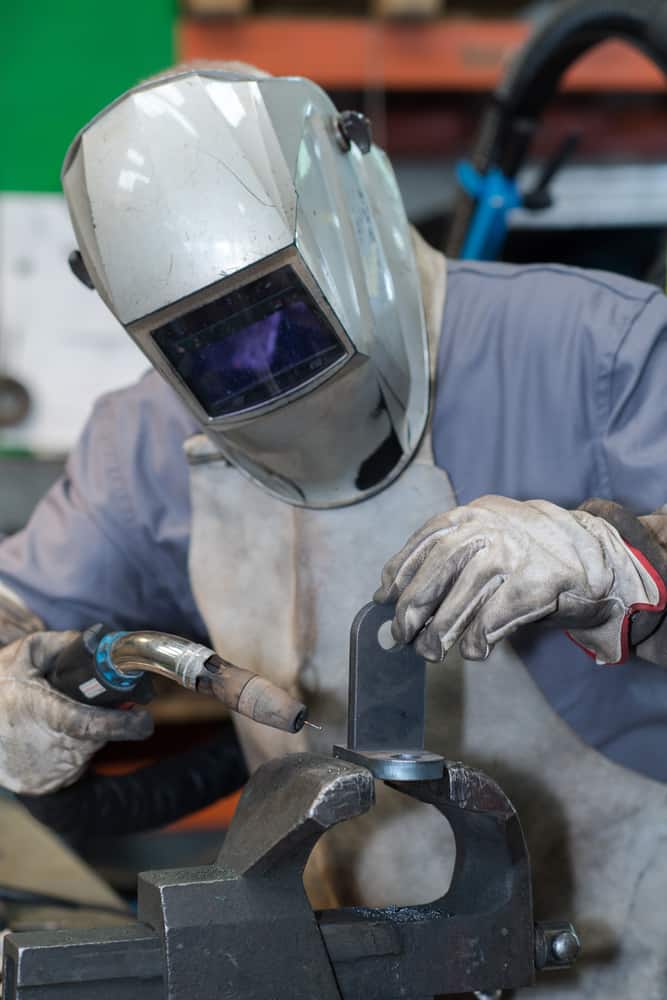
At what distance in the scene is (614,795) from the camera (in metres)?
1.17

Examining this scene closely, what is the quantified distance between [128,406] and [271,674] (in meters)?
0.36

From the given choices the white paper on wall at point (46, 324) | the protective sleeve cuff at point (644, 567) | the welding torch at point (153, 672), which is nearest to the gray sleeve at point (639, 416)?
the protective sleeve cuff at point (644, 567)

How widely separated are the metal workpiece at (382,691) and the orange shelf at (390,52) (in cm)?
174

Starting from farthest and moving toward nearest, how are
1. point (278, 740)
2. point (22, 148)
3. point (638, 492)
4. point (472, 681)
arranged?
point (22, 148), point (278, 740), point (472, 681), point (638, 492)

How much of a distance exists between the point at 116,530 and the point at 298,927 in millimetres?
719

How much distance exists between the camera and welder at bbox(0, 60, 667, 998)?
1018mm

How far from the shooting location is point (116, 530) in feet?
4.49

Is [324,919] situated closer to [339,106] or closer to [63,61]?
[339,106]

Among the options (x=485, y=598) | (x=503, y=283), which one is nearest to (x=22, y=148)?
(x=503, y=283)

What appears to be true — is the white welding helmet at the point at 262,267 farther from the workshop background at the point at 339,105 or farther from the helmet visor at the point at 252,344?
the workshop background at the point at 339,105

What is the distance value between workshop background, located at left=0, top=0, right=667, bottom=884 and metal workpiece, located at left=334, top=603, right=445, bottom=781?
1659 millimetres

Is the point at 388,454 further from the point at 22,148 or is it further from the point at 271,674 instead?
the point at 22,148

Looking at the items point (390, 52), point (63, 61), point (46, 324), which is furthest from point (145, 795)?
point (63, 61)

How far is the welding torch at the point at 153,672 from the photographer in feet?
2.67
